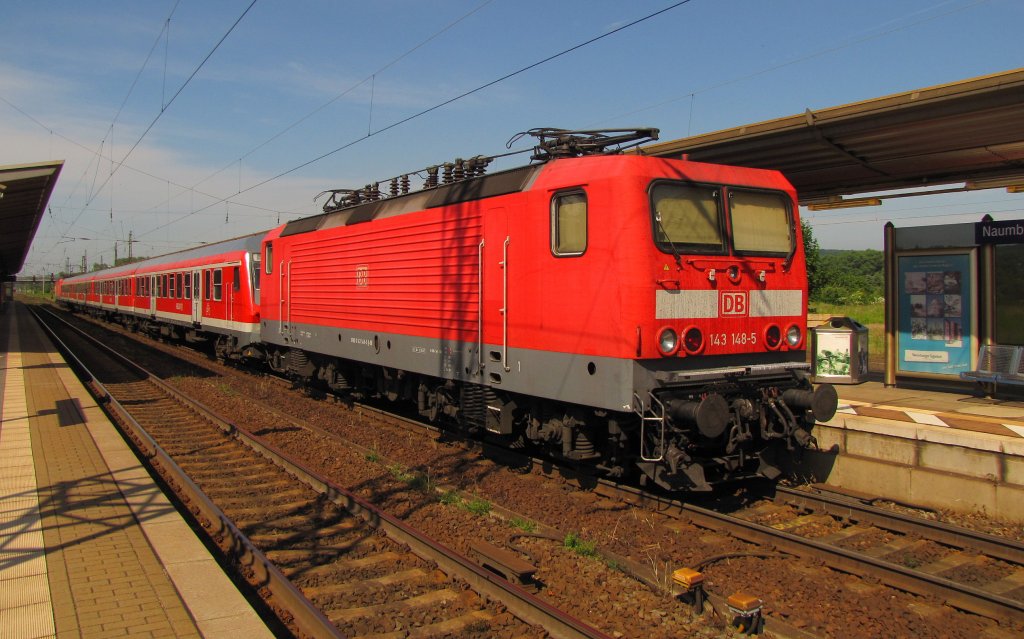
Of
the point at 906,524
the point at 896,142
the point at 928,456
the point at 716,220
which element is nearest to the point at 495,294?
the point at 716,220

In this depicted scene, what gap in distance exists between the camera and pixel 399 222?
36.0 feet

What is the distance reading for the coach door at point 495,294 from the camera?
28.1ft

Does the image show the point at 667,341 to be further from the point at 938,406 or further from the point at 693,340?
the point at 938,406

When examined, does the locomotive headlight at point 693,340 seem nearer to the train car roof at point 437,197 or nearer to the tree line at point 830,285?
the train car roof at point 437,197

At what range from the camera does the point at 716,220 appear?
7.80 meters

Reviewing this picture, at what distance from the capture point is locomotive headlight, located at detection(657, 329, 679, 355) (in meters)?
7.13

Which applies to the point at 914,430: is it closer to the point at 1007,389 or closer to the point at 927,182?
the point at 1007,389

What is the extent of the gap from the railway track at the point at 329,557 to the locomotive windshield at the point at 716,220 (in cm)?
368

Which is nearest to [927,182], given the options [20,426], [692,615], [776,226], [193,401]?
[776,226]

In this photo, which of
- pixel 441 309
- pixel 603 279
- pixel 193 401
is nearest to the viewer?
pixel 603 279

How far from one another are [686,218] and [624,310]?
128 cm

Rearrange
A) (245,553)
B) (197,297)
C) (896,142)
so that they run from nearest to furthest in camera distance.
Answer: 1. (245,553)
2. (896,142)
3. (197,297)

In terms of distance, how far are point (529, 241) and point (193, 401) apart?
30.4ft

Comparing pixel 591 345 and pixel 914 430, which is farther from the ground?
pixel 591 345
